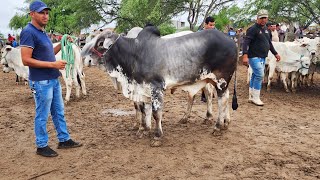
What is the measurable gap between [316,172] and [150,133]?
8.56 feet

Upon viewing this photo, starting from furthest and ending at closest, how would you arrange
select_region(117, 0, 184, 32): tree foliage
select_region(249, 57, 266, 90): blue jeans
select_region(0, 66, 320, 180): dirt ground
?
select_region(117, 0, 184, 32): tree foliage < select_region(249, 57, 266, 90): blue jeans < select_region(0, 66, 320, 180): dirt ground

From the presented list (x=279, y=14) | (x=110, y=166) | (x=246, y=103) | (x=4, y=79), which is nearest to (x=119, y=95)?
(x=246, y=103)

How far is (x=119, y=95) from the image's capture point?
371 inches

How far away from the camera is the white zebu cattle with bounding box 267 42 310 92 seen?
917cm

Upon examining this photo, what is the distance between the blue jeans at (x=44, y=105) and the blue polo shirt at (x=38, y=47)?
0.09 m

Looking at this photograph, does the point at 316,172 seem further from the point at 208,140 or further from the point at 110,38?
the point at 110,38

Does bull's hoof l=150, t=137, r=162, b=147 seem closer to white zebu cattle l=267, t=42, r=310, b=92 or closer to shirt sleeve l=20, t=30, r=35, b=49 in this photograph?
shirt sleeve l=20, t=30, r=35, b=49

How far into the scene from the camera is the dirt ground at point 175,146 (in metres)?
4.17

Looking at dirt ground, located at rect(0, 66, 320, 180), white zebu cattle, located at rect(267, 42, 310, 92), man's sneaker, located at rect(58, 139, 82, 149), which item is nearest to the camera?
dirt ground, located at rect(0, 66, 320, 180)

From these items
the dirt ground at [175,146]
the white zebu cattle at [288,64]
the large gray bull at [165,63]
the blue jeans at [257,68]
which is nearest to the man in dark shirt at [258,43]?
the blue jeans at [257,68]

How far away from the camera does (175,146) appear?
16.7 feet

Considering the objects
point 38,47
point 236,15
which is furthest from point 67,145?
point 236,15

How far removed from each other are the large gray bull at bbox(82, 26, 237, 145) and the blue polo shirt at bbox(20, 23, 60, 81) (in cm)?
112

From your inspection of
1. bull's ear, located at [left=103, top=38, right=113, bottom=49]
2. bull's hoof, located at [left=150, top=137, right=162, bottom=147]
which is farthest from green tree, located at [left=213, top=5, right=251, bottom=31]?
bull's hoof, located at [left=150, top=137, right=162, bottom=147]
